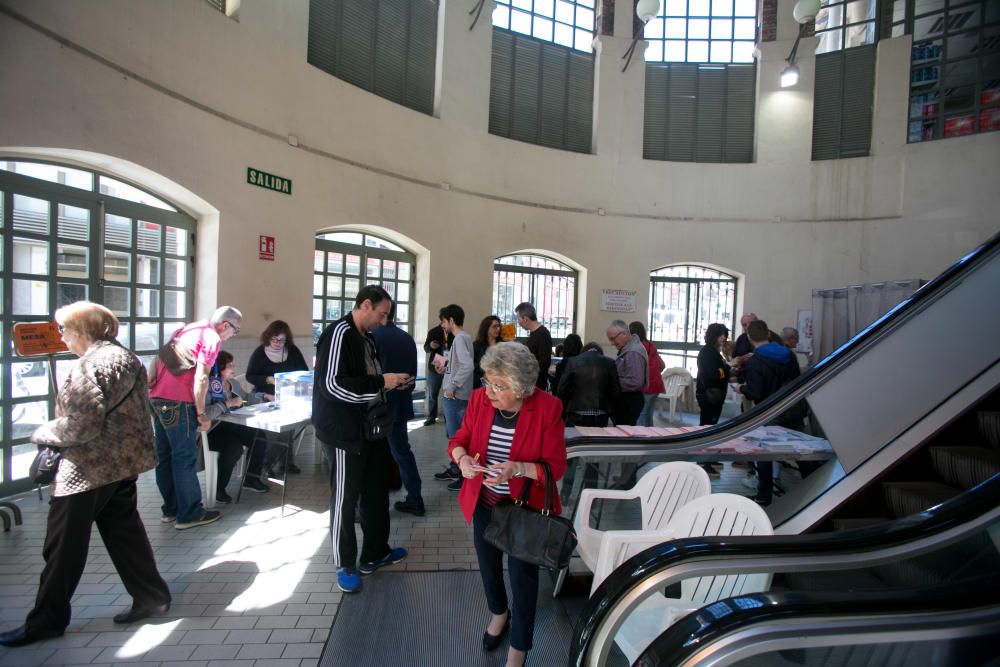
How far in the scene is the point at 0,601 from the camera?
2924mm

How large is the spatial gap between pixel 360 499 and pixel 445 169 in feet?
21.6

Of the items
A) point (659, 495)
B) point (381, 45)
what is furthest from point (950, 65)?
point (659, 495)

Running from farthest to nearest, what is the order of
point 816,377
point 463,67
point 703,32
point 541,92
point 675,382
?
1. point 703,32
2. point 541,92
3. point 675,382
4. point 463,67
5. point 816,377

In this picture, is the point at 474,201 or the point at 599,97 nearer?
the point at 474,201

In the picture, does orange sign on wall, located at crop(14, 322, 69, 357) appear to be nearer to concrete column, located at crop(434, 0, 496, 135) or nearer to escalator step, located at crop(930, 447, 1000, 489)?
escalator step, located at crop(930, 447, 1000, 489)

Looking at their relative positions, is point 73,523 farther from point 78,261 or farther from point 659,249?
point 659,249

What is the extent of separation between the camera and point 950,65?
960 centimetres

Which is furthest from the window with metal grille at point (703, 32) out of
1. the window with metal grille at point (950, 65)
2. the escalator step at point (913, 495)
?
the escalator step at point (913, 495)

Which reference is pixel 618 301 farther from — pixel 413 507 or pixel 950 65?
pixel 950 65

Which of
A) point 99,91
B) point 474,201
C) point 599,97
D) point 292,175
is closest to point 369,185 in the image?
point 292,175

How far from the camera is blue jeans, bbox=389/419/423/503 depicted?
14.1 feet

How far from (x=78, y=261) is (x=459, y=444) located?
4.39 m

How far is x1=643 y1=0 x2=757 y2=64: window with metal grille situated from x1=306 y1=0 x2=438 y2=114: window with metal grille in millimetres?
4747

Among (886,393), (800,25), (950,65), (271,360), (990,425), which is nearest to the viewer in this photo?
(990,425)
